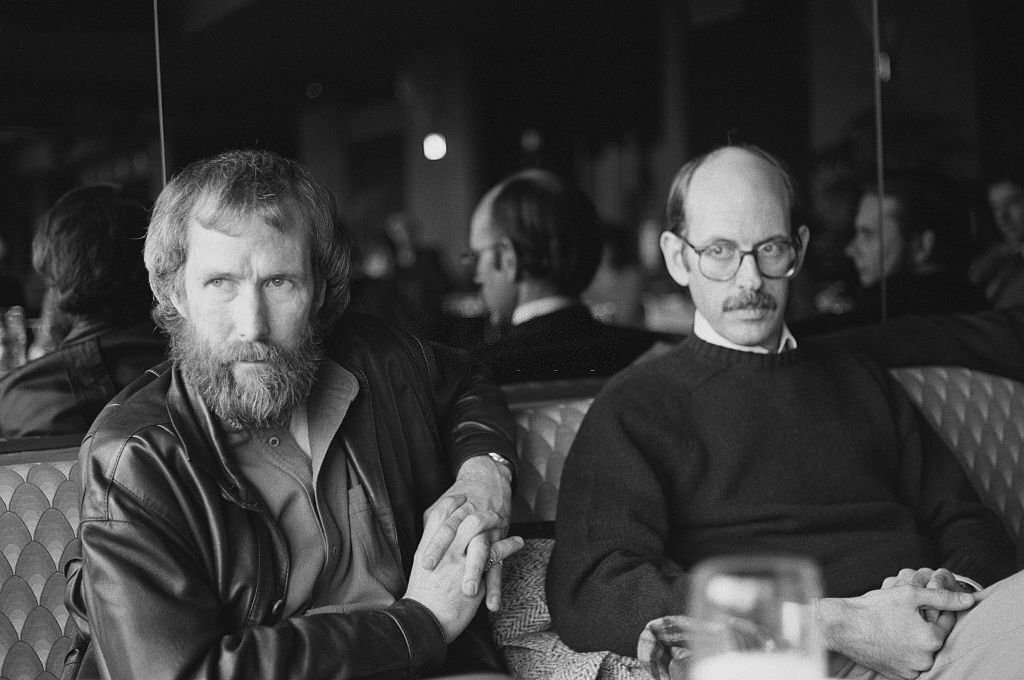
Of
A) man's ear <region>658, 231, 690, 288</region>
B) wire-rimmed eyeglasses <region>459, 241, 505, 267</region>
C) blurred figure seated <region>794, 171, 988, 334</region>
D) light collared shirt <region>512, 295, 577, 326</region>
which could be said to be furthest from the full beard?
blurred figure seated <region>794, 171, 988, 334</region>

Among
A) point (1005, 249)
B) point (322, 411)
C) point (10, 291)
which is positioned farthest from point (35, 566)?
point (1005, 249)

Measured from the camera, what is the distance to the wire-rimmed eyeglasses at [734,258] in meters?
2.29

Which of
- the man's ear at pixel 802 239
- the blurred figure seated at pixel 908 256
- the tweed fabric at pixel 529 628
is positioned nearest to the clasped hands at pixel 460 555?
the tweed fabric at pixel 529 628

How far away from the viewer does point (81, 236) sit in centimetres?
246

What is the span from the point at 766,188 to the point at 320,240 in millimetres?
885

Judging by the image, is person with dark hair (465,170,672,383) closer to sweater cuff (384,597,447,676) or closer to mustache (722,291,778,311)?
mustache (722,291,778,311)

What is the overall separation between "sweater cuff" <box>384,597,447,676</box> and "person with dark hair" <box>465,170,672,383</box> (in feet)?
4.66

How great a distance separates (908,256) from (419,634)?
2502 mm

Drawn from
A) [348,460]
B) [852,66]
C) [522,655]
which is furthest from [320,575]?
[852,66]

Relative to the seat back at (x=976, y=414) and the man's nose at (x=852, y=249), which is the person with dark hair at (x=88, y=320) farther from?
the man's nose at (x=852, y=249)

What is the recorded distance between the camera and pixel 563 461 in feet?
8.27

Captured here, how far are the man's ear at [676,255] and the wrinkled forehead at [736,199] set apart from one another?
46 millimetres

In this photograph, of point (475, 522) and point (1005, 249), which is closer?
point (475, 522)

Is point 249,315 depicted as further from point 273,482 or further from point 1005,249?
point 1005,249
